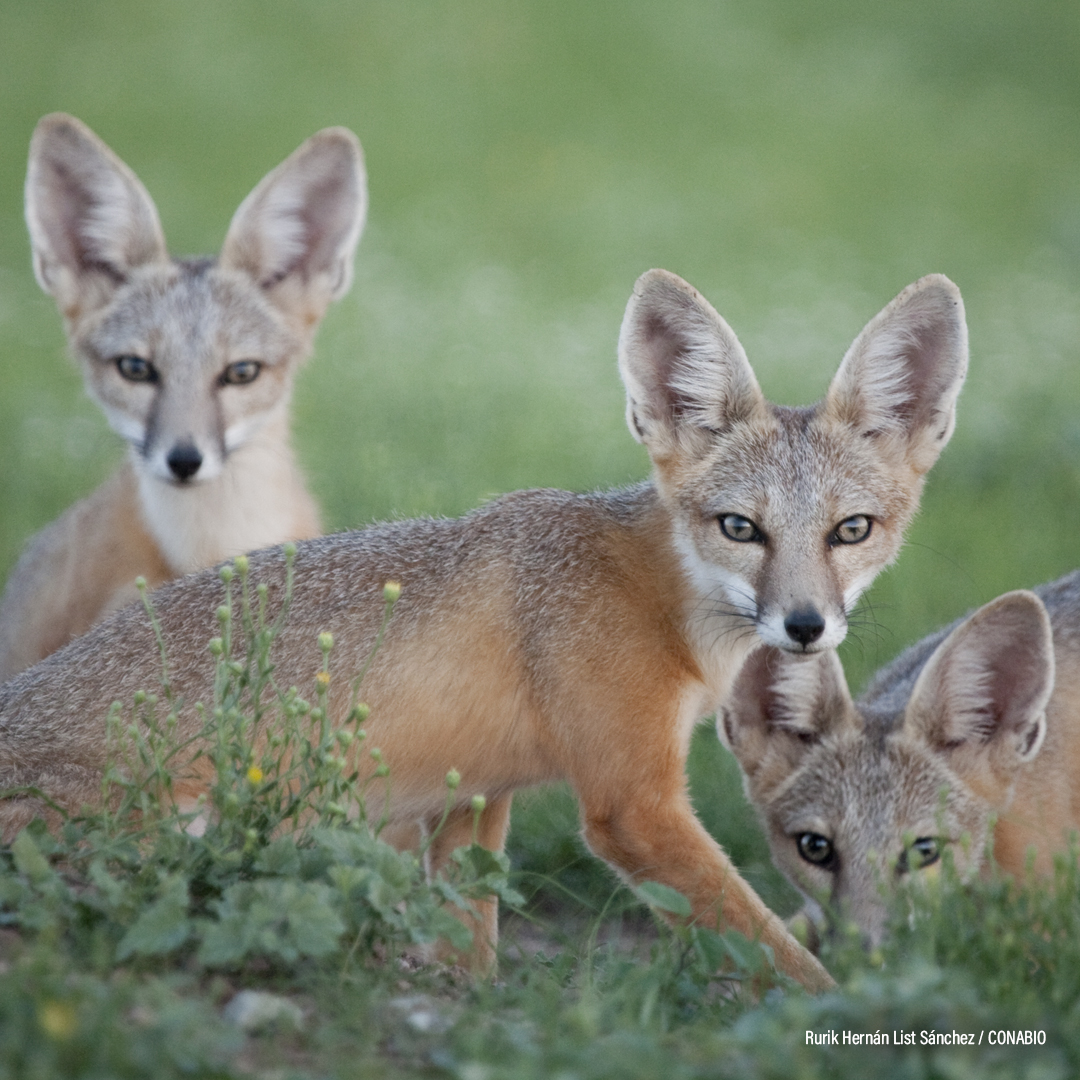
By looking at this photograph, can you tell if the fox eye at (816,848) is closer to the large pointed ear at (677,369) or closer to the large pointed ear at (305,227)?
the large pointed ear at (677,369)

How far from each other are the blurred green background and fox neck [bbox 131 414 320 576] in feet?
2.58

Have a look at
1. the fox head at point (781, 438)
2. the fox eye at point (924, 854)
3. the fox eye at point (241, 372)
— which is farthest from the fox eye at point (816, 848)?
the fox eye at point (241, 372)

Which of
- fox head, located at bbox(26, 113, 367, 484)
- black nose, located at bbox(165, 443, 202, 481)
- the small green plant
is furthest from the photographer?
fox head, located at bbox(26, 113, 367, 484)

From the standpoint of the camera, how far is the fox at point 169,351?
6555mm

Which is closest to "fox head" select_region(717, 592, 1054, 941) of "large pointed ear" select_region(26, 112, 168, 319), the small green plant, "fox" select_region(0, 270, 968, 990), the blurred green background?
"fox" select_region(0, 270, 968, 990)

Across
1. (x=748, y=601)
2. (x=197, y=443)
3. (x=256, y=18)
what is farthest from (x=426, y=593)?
(x=256, y=18)

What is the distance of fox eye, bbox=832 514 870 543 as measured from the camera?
4461 millimetres

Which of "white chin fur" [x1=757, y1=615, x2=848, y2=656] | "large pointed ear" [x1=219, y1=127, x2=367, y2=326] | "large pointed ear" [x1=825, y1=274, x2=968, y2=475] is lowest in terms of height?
"white chin fur" [x1=757, y1=615, x2=848, y2=656]

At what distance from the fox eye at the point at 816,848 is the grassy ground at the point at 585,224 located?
0.93 metres

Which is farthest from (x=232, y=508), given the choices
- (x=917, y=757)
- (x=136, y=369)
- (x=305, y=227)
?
(x=917, y=757)

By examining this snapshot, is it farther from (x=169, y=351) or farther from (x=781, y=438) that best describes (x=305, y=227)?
(x=781, y=438)

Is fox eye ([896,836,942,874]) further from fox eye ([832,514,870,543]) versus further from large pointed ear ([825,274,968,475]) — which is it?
large pointed ear ([825,274,968,475])

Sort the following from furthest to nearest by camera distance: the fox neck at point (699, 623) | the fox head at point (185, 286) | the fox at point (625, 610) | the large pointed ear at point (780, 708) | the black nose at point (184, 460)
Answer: the fox head at point (185, 286) < the black nose at point (184, 460) < the large pointed ear at point (780, 708) < the fox neck at point (699, 623) < the fox at point (625, 610)

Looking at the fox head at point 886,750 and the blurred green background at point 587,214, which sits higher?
the blurred green background at point 587,214
